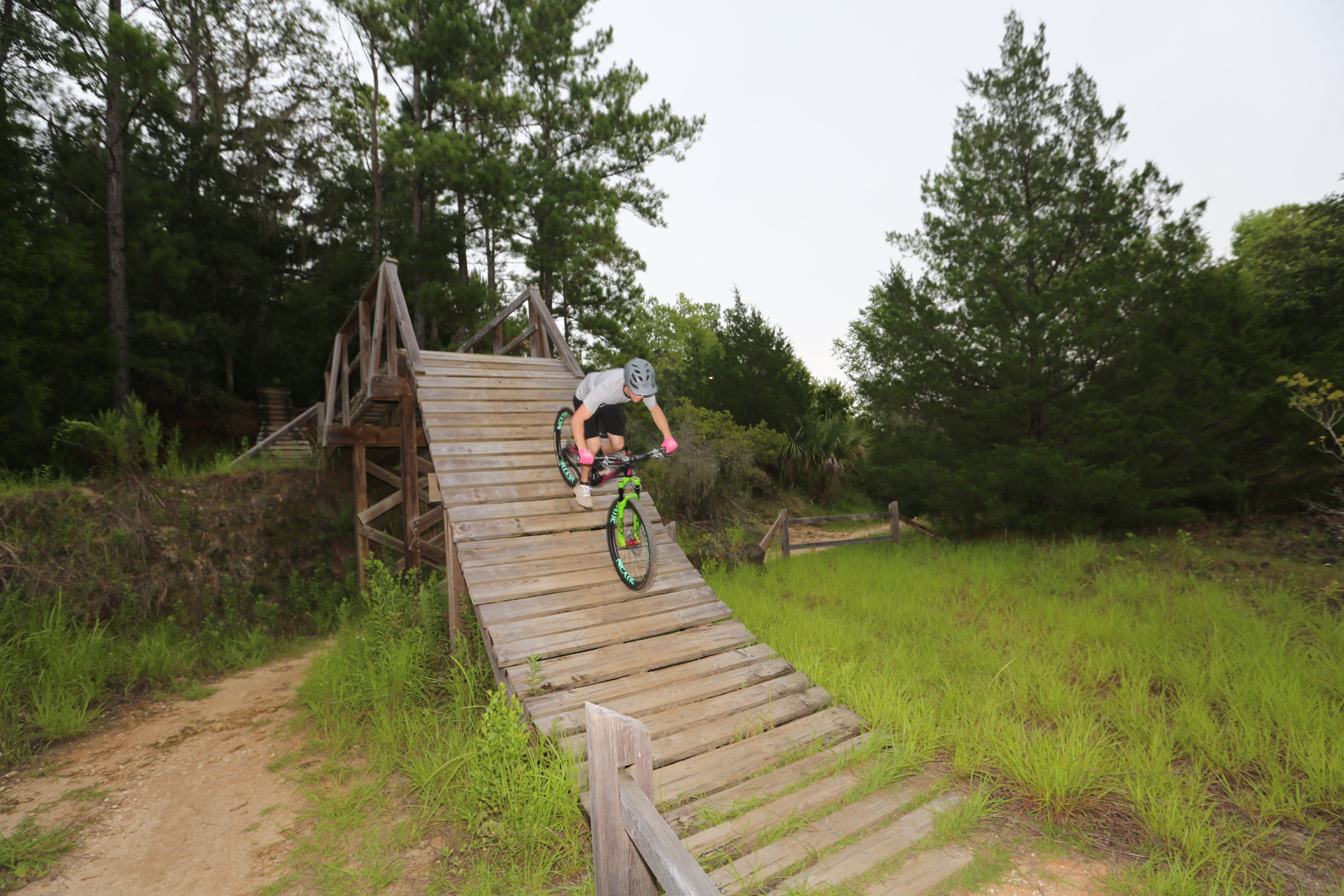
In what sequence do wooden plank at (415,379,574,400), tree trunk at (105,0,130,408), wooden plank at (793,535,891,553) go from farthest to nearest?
wooden plank at (793,535,891,553) < tree trunk at (105,0,130,408) < wooden plank at (415,379,574,400)

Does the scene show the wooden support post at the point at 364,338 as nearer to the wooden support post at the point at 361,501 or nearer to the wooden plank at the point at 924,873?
the wooden support post at the point at 361,501

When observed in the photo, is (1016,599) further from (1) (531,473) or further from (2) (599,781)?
(2) (599,781)

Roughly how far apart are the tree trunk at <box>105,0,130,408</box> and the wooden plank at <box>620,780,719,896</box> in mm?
13650

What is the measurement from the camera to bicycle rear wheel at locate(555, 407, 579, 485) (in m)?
5.83

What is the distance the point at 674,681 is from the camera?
4301 millimetres

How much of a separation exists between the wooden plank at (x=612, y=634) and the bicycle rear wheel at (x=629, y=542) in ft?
0.58

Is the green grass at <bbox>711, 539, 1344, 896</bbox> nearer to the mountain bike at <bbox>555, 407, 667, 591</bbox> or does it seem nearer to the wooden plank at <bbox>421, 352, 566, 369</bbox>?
the mountain bike at <bbox>555, 407, 667, 591</bbox>

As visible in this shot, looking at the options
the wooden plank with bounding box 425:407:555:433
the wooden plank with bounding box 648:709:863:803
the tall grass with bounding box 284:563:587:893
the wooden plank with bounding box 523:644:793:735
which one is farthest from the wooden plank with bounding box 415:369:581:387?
the wooden plank with bounding box 648:709:863:803

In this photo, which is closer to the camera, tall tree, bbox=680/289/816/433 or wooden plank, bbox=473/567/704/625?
wooden plank, bbox=473/567/704/625

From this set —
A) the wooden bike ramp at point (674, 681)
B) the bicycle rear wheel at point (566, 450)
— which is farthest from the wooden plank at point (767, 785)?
the bicycle rear wheel at point (566, 450)

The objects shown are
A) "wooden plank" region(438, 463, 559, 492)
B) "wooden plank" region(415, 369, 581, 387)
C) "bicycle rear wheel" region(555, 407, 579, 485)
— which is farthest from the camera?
"wooden plank" region(415, 369, 581, 387)

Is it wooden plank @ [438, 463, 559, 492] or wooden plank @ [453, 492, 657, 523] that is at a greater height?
wooden plank @ [438, 463, 559, 492]

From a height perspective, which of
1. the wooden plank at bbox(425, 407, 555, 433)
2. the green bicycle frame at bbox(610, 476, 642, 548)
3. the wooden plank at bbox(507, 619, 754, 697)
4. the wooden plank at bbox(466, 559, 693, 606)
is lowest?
the wooden plank at bbox(507, 619, 754, 697)

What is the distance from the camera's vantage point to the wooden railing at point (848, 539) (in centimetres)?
1066
